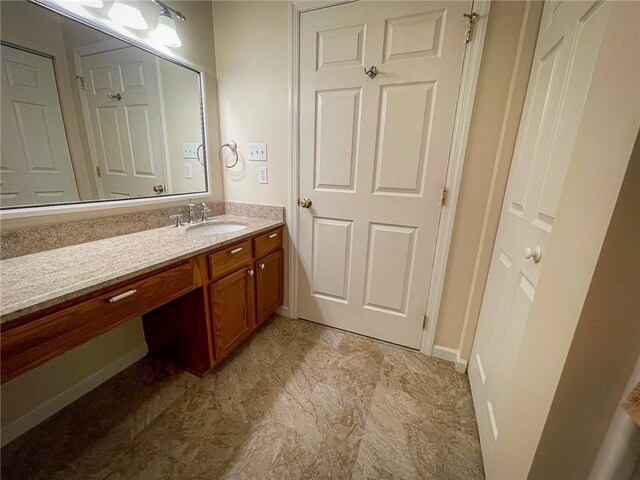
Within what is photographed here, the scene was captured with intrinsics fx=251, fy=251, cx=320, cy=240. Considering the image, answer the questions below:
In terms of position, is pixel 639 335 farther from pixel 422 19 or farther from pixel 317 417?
pixel 422 19

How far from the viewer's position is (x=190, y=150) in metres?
1.76

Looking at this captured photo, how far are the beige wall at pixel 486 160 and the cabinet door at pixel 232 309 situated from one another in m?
1.23

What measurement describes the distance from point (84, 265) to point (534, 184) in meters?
1.74

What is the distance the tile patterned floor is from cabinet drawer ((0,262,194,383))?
617mm

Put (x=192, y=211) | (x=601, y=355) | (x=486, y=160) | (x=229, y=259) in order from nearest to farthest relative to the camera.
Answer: (x=601, y=355) < (x=486, y=160) < (x=229, y=259) < (x=192, y=211)

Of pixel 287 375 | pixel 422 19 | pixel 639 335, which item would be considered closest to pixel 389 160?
pixel 422 19

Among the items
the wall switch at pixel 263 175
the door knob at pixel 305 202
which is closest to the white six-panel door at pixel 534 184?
the door knob at pixel 305 202

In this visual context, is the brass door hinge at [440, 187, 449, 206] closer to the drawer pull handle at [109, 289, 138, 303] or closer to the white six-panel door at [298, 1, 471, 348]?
the white six-panel door at [298, 1, 471, 348]

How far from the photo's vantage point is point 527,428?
664mm

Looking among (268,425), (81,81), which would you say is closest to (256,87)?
(81,81)

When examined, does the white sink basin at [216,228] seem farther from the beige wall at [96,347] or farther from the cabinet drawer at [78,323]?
the cabinet drawer at [78,323]

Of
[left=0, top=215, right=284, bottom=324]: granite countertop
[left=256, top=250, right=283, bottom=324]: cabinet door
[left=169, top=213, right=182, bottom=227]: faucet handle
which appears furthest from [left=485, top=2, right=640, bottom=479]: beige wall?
[left=169, top=213, right=182, bottom=227]: faucet handle

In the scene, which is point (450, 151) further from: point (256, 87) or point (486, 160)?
point (256, 87)

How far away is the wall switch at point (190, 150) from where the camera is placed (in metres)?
1.73
